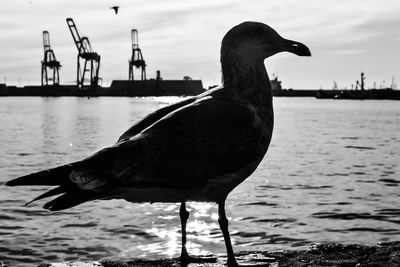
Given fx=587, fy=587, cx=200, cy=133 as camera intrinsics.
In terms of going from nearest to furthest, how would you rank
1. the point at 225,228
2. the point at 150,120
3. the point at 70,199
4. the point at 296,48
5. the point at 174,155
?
the point at 70,199, the point at 174,155, the point at 225,228, the point at 150,120, the point at 296,48

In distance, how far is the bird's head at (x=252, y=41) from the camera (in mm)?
4418

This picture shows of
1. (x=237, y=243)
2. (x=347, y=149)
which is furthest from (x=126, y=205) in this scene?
(x=347, y=149)

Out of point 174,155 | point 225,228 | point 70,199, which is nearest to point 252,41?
point 174,155

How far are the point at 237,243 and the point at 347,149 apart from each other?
20.8 metres

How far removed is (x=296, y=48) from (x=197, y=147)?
1213 mm

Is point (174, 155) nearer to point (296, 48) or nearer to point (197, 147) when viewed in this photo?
point (197, 147)

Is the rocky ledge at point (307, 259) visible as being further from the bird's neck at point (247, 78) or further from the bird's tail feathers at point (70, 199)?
the bird's neck at point (247, 78)

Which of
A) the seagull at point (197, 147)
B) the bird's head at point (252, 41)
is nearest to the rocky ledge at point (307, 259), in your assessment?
the seagull at point (197, 147)

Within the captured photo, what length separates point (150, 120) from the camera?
448cm

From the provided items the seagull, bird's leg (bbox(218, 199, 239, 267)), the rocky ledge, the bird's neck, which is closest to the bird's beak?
the seagull

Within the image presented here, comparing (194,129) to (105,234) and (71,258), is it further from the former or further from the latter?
(105,234)

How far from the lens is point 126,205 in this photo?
12758mm

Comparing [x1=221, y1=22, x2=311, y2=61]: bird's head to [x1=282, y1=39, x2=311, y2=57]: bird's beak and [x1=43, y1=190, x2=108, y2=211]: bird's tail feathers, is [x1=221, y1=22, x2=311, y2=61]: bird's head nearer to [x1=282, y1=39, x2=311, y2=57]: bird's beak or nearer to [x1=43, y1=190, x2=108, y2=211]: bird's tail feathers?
[x1=282, y1=39, x2=311, y2=57]: bird's beak

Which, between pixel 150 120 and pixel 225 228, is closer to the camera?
pixel 225 228
